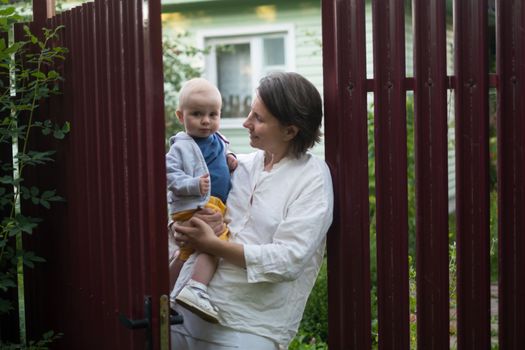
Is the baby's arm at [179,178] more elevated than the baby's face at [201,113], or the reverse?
the baby's face at [201,113]

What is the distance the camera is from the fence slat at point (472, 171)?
8.89 feet

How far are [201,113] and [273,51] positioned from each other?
29.4 ft

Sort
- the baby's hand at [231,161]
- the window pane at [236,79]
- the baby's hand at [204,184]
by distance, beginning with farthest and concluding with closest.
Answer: the window pane at [236,79], the baby's hand at [231,161], the baby's hand at [204,184]

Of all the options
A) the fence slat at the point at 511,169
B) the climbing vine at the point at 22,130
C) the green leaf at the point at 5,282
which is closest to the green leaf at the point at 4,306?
the climbing vine at the point at 22,130

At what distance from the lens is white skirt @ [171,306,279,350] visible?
9.40 ft

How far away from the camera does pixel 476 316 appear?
2781 millimetres

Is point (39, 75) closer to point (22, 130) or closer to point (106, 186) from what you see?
point (22, 130)

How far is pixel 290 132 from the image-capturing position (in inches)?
117

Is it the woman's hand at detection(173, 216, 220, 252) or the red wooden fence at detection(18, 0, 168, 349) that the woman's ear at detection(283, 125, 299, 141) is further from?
the red wooden fence at detection(18, 0, 168, 349)

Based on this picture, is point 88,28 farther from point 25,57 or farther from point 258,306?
point 258,306

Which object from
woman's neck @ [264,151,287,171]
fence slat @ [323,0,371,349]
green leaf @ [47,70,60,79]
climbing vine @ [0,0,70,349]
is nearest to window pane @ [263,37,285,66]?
climbing vine @ [0,0,70,349]

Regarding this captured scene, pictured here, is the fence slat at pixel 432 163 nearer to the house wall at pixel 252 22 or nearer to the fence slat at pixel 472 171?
the fence slat at pixel 472 171

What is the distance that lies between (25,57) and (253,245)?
1.62 meters

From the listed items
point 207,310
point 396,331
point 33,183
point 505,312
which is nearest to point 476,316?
point 505,312
